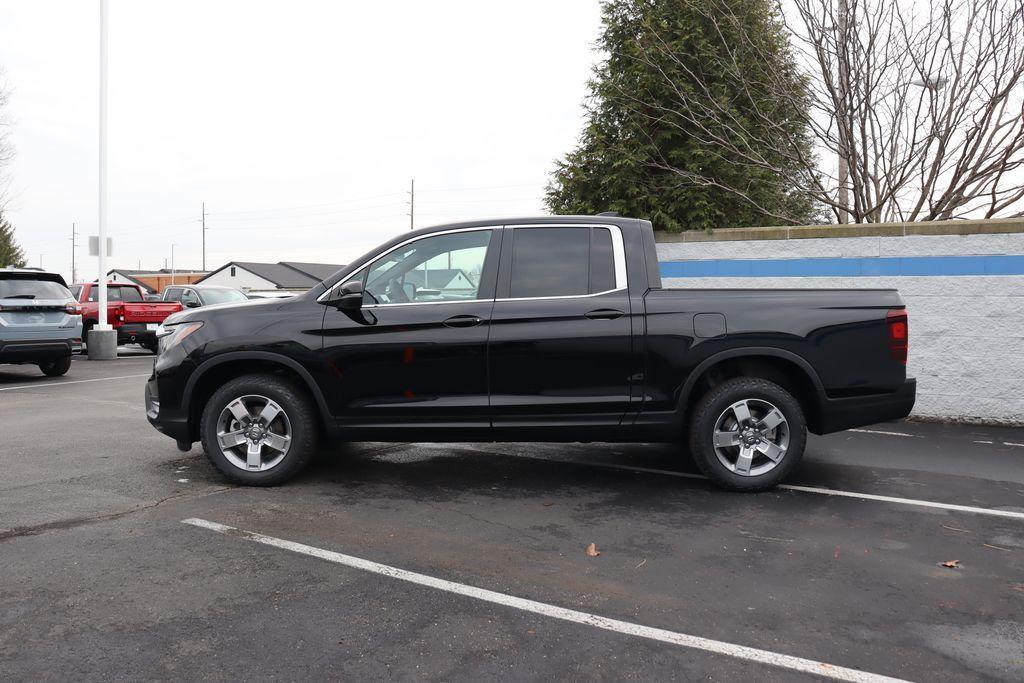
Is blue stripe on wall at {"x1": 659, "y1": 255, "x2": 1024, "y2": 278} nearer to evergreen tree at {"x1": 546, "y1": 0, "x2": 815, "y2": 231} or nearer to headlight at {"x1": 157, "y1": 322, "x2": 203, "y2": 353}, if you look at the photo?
evergreen tree at {"x1": 546, "y1": 0, "x2": 815, "y2": 231}

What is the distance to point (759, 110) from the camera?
37.9 feet

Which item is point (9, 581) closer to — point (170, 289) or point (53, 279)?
point (53, 279)

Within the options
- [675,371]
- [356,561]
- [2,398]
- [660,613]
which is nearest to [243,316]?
[356,561]

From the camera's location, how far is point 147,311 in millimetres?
18219

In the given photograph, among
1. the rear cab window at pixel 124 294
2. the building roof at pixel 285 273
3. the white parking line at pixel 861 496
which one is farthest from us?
the building roof at pixel 285 273

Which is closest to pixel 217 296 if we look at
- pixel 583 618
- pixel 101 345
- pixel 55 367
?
pixel 101 345

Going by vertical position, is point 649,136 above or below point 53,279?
above

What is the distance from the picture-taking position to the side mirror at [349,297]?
535 centimetres

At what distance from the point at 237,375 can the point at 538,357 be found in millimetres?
2184

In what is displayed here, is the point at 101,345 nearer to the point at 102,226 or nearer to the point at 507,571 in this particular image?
the point at 102,226

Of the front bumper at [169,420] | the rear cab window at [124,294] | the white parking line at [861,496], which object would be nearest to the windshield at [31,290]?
the rear cab window at [124,294]

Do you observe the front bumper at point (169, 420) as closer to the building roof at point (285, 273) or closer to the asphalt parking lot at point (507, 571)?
the asphalt parking lot at point (507, 571)

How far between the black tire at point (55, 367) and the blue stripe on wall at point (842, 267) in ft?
32.7

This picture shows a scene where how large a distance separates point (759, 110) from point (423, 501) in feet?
28.6
